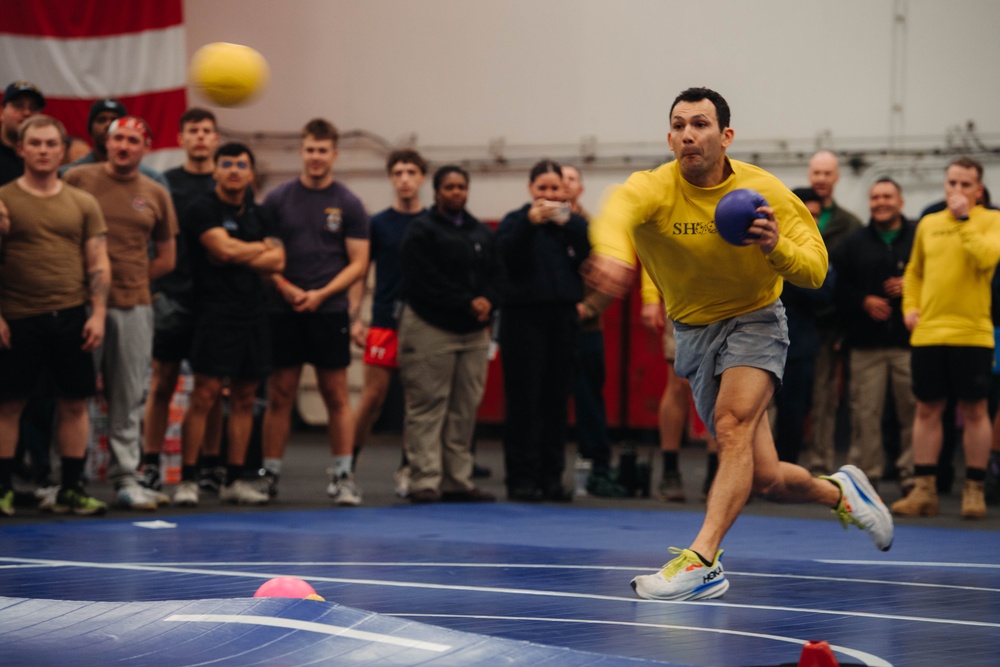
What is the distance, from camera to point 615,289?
466 cm

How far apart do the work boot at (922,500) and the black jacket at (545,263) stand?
239 centimetres

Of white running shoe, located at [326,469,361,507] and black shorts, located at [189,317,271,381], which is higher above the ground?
black shorts, located at [189,317,271,381]

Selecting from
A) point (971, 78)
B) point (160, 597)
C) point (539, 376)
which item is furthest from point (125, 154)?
point (971, 78)

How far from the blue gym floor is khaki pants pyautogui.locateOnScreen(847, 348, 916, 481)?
1.64 metres

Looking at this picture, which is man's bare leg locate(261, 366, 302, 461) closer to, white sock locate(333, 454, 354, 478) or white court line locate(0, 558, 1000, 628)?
white sock locate(333, 454, 354, 478)

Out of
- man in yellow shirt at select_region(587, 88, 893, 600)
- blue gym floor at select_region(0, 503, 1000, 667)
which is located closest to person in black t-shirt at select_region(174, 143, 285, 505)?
blue gym floor at select_region(0, 503, 1000, 667)

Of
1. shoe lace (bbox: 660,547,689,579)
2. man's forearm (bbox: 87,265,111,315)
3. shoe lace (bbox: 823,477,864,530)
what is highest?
man's forearm (bbox: 87,265,111,315)

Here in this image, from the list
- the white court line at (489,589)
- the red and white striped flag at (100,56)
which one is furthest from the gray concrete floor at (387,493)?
the red and white striped flag at (100,56)

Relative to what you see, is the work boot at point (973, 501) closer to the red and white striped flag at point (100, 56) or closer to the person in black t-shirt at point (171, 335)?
the person in black t-shirt at point (171, 335)

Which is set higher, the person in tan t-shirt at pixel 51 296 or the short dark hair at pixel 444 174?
the short dark hair at pixel 444 174

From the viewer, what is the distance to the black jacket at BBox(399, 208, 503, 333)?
28.4ft

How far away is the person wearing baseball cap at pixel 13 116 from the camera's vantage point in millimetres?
8414

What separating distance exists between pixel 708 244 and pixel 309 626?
218 cm

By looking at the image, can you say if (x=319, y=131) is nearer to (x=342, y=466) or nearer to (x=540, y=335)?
(x=540, y=335)
